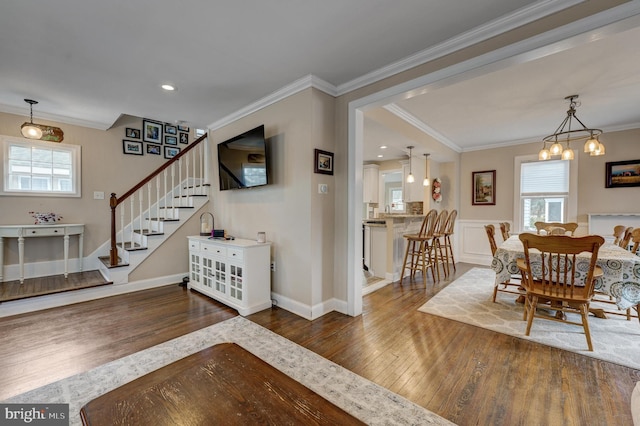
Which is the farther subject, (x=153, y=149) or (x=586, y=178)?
(x=153, y=149)

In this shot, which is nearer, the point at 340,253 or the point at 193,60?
the point at 193,60

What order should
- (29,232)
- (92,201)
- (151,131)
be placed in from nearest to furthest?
1. (29,232)
2. (92,201)
3. (151,131)

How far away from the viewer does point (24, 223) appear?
3873 mm

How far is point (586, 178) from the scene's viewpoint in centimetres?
473

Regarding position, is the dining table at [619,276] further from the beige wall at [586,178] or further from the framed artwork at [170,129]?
the framed artwork at [170,129]

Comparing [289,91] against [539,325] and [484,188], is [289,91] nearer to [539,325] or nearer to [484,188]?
[539,325]

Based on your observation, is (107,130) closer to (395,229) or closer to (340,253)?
(340,253)

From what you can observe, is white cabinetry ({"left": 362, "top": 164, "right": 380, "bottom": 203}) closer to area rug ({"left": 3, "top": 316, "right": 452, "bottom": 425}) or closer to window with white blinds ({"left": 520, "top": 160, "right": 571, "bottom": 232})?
window with white blinds ({"left": 520, "top": 160, "right": 571, "bottom": 232})

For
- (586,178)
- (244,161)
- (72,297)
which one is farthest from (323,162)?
(586,178)

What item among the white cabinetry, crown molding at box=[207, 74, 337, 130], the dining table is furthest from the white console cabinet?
the white cabinetry

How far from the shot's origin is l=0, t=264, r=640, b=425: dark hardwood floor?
1646 millimetres

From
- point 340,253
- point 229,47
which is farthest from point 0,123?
point 340,253

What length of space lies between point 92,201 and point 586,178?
8.48 metres

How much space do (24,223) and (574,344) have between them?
675cm
